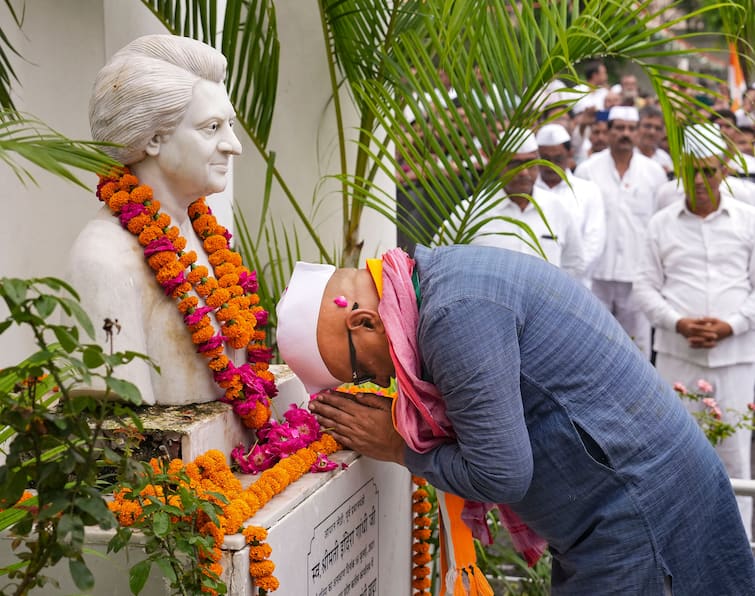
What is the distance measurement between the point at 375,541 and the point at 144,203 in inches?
46.9

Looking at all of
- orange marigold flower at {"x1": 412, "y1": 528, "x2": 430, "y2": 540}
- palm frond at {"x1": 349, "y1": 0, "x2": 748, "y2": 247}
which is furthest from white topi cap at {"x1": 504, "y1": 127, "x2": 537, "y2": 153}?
orange marigold flower at {"x1": 412, "y1": 528, "x2": 430, "y2": 540}

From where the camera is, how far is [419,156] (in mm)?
3857

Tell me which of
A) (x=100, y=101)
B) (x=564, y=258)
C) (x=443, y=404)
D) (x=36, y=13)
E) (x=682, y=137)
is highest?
(x=36, y=13)

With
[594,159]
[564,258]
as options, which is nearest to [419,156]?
[564,258]

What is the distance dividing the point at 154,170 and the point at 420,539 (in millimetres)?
1596

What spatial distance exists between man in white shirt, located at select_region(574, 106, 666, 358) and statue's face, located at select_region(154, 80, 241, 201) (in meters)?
5.36

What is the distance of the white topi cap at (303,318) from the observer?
2.50 meters

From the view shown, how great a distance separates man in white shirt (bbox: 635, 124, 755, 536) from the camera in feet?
19.5

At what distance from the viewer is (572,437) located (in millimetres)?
2445

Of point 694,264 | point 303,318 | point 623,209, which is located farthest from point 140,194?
point 623,209

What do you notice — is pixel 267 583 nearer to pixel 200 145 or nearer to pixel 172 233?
pixel 172 233

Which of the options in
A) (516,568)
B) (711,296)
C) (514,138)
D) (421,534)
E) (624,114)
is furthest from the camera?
(624,114)

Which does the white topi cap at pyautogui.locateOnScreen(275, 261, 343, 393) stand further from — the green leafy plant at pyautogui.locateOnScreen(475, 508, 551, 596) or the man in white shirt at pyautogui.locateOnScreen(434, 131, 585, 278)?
the man in white shirt at pyautogui.locateOnScreen(434, 131, 585, 278)

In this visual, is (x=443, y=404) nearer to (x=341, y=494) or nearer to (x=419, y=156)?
(x=341, y=494)
